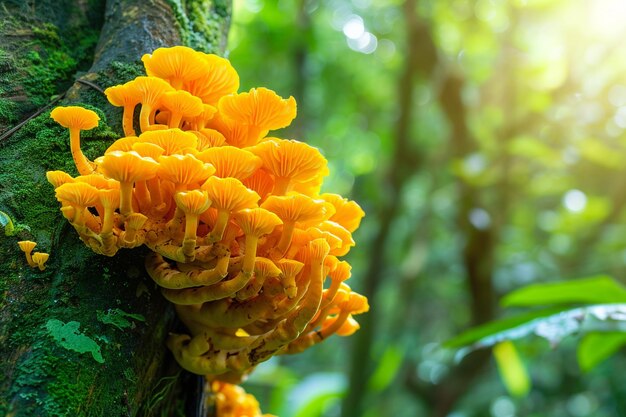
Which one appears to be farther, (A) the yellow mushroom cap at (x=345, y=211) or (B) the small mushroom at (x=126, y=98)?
(A) the yellow mushroom cap at (x=345, y=211)

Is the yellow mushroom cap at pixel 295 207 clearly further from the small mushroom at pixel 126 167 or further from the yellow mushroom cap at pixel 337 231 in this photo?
the small mushroom at pixel 126 167

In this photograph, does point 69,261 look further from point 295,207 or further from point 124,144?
point 295,207

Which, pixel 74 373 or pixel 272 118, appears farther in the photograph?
pixel 272 118

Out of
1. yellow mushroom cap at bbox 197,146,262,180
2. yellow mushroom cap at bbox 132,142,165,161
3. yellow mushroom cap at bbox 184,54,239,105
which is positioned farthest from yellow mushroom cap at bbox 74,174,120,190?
yellow mushroom cap at bbox 184,54,239,105

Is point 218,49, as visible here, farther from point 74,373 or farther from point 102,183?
point 74,373

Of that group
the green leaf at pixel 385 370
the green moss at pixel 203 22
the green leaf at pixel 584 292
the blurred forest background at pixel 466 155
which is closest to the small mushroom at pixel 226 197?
the green moss at pixel 203 22

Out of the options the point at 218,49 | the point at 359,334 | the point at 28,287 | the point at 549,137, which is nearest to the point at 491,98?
the point at 549,137

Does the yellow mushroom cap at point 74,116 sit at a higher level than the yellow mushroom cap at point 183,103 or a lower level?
lower
